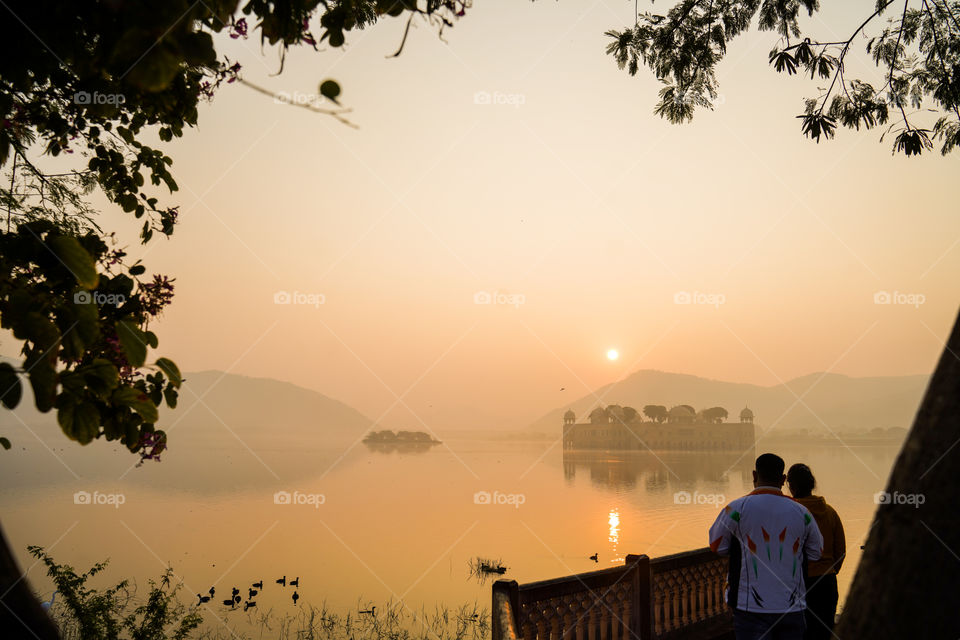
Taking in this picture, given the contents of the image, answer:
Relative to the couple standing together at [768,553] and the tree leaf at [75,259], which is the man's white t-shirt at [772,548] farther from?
the tree leaf at [75,259]

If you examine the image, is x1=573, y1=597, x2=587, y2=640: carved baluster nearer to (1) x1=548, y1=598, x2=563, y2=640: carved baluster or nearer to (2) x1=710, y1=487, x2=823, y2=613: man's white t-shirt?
(1) x1=548, y1=598, x2=563, y2=640: carved baluster

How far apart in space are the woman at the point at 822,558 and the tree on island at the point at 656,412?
572 ft

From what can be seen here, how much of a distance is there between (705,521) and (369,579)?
41874 millimetres

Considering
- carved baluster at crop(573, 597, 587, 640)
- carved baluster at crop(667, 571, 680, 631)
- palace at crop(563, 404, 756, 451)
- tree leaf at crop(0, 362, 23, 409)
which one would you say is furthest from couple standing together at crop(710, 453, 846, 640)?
palace at crop(563, 404, 756, 451)

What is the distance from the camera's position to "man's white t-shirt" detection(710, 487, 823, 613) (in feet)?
14.8

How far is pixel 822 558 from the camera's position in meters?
5.62

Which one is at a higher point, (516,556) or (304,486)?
(304,486)

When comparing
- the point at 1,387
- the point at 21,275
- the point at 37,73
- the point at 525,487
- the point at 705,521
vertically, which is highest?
the point at 525,487

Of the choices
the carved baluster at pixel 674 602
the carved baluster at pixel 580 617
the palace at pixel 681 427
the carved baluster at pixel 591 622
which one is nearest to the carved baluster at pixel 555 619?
the carved baluster at pixel 580 617

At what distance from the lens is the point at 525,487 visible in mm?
106875

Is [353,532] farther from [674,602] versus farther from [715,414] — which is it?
[715,414]

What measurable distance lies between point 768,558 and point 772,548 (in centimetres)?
8

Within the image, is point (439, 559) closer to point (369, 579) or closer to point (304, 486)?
point (369, 579)

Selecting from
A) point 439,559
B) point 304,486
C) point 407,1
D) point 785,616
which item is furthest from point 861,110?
point 304,486
